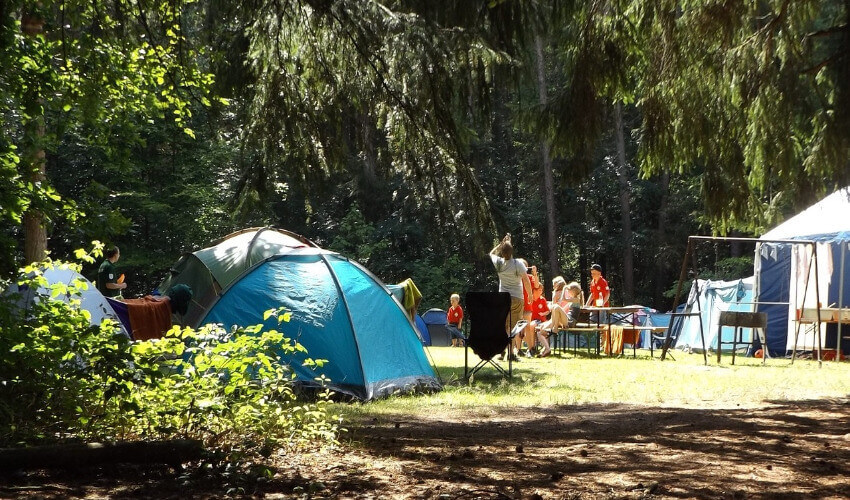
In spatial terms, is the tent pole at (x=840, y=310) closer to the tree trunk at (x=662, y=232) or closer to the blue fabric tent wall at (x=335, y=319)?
the blue fabric tent wall at (x=335, y=319)

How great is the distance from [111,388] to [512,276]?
24.8 feet

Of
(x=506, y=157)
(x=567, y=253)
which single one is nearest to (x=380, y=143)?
(x=506, y=157)

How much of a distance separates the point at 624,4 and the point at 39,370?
4666 millimetres

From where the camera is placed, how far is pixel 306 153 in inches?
257

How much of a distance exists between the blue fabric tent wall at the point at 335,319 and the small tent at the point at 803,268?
7.71m

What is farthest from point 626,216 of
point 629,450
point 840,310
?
point 629,450

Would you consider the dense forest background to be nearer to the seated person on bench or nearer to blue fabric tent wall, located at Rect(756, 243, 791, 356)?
the seated person on bench

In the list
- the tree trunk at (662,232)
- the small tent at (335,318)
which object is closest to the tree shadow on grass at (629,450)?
the small tent at (335,318)

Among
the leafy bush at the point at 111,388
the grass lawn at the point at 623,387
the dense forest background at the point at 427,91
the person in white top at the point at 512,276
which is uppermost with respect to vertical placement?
the dense forest background at the point at 427,91

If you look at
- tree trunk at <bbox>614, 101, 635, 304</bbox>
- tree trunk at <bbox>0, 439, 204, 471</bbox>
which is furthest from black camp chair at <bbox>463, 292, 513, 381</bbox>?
tree trunk at <bbox>614, 101, 635, 304</bbox>

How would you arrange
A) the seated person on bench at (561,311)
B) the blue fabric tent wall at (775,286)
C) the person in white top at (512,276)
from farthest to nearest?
the blue fabric tent wall at (775,286) < the seated person on bench at (561,311) < the person in white top at (512,276)

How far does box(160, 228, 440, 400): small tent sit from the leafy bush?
2.82 meters

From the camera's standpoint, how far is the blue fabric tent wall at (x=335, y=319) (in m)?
8.19

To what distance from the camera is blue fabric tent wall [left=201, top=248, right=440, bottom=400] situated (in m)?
8.19
